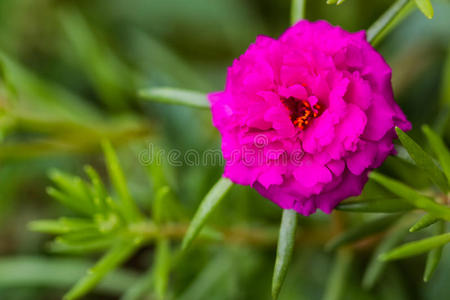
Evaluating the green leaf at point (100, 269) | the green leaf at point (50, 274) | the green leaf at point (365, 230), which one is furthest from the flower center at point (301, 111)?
the green leaf at point (50, 274)

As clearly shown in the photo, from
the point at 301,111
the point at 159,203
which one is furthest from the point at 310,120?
the point at 159,203

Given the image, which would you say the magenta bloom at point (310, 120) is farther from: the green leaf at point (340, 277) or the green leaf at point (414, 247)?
the green leaf at point (340, 277)

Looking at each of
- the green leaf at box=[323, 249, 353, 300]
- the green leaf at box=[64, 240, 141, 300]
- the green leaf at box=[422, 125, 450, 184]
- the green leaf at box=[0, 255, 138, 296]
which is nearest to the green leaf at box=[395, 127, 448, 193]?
the green leaf at box=[422, 125, 450, 184]

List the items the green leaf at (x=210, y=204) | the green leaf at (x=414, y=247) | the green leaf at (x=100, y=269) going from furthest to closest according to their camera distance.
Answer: the green leaf at (x=100, y=269), the green leaf at (x=210, y=204), the green leaf at (x=414, y=247)

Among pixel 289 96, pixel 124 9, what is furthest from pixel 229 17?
pixel 289 96

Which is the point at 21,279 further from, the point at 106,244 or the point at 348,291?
the point at 348,291

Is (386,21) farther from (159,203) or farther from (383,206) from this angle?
(159,203)
